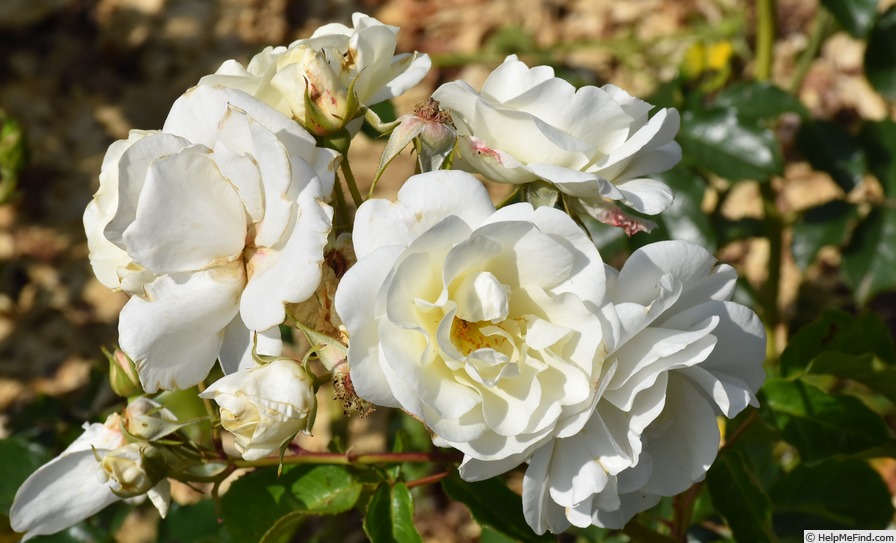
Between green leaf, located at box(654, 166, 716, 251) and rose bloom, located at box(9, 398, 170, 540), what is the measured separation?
100cm

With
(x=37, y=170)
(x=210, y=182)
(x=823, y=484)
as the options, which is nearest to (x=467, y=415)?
(x=210, y=182)

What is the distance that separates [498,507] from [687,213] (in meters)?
0.78

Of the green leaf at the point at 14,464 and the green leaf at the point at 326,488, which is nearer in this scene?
the green leaf at the point at 326,488

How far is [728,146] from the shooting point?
68.7 inches

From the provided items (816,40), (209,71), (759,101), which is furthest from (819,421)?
(209,71)

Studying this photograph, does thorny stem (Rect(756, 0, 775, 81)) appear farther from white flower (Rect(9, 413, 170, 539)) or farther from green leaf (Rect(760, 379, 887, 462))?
white flower (Rect(9, 413, 170, 539))

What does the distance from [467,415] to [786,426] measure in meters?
0.55

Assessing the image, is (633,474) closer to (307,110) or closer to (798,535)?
(307,110)

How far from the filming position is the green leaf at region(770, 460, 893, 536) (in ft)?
4.65

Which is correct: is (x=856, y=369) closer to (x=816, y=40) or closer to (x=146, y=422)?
(x=146, y=422)

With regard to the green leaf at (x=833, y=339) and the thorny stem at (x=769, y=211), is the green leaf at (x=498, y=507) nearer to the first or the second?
the green leaf at (x=833, y=339)

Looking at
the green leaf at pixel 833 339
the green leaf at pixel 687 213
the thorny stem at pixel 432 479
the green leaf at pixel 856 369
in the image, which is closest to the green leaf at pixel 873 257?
the green leaf at pixel 687 213

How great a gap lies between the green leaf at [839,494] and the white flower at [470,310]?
759 mm

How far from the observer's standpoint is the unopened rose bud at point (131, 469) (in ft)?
3.36
